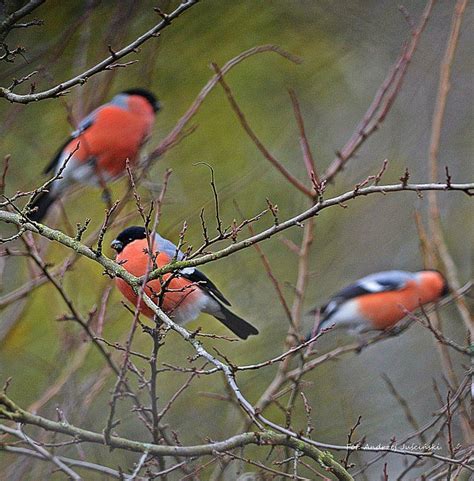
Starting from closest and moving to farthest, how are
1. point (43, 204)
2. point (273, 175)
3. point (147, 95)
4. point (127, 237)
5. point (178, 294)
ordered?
1. point (178, 294)
2. point (127, 237)
3. point (43, 204)
4. point (147, 95)
5. point (273, 175)

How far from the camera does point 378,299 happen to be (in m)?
4.38

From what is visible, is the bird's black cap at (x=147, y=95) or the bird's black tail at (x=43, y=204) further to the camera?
the bird's black cap at (x=147, y=95)

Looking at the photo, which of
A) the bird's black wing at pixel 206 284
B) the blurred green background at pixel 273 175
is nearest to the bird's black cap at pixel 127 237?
the bird's black wing at pixel 206 284

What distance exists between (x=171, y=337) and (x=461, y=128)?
267 cm

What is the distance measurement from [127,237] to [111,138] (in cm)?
122

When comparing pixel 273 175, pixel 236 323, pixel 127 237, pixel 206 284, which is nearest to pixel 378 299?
pixel 273 175

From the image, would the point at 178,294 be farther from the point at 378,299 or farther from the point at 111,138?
the point at 378,299

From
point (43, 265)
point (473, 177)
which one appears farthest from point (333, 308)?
point (43, 265)

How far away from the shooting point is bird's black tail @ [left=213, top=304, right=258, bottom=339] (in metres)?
2.71

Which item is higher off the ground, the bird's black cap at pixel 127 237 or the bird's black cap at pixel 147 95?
the bird's black cap at pixel 147 95

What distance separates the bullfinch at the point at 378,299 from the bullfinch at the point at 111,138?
126 cm

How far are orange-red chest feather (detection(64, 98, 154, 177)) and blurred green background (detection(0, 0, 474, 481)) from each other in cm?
13

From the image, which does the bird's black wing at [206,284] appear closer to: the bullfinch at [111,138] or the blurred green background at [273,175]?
the blurred green background at [273,175]

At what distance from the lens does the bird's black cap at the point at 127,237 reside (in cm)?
283
